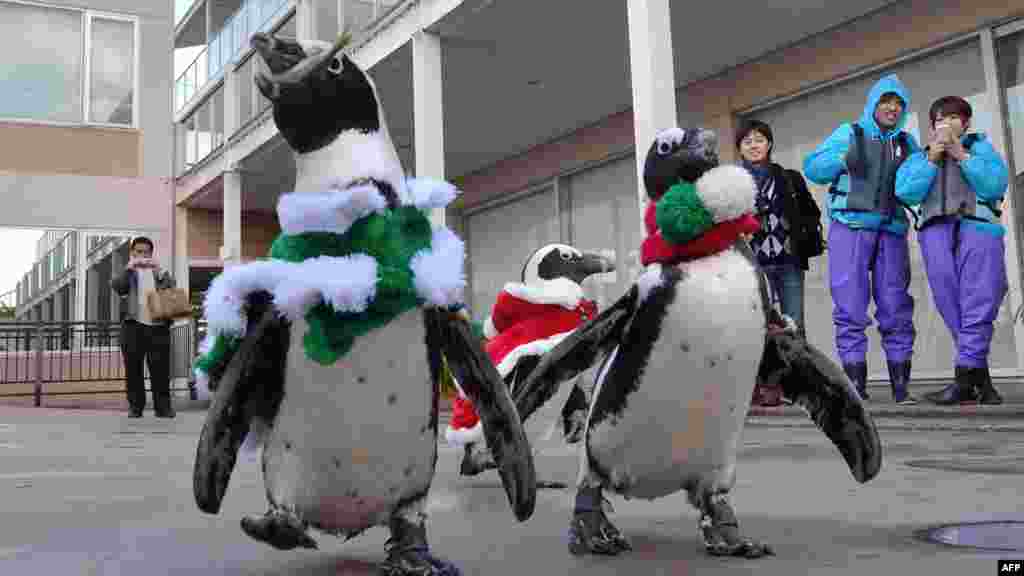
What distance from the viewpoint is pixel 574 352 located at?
98.7 inches

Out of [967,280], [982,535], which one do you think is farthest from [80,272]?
[982,535]

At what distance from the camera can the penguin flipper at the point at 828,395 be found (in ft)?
8.27

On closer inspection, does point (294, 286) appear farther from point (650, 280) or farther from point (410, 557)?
point (650, 280)

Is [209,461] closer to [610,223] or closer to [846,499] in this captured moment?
Result: [846,499]

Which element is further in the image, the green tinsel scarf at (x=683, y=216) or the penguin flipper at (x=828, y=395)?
the penguin flipper at (x=828, y=395)

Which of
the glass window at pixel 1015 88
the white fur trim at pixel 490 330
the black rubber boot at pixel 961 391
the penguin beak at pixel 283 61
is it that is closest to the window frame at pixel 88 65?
the glass window at pixel 1015 88

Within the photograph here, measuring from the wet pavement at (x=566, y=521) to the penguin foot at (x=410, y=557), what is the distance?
0.10 metres

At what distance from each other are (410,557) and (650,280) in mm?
899

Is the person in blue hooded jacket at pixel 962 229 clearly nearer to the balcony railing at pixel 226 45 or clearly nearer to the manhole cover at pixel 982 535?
the manhole cover at pixel 982 535

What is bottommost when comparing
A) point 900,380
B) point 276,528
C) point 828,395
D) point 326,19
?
point 276,528

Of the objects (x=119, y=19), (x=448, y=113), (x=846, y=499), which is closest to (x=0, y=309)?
(x=119, y=19)

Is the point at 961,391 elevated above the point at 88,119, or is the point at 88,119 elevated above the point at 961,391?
the point at 88,119

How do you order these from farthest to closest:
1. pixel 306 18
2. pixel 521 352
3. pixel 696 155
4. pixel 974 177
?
pixel 306 18 < pixel 974 177 < pixel 521 352 < pixel 696 155

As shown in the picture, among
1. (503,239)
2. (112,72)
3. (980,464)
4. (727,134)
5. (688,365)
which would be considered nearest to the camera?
(688,365)
